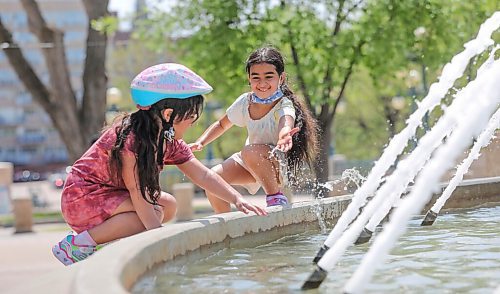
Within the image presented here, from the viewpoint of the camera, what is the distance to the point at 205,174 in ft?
14.1

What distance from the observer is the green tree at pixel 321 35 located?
15.8 metres

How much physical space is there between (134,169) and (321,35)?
40.5 ft

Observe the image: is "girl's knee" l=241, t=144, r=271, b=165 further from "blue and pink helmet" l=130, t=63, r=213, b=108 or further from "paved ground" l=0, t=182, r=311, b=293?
"paved ground" l=0, t=182, r=311, b=293

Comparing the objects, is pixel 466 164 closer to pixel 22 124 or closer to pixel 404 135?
pixel 404 135

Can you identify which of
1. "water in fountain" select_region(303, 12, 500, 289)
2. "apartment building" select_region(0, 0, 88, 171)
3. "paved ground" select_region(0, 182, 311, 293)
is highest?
"water in fountain" select_region(303, 12, 500, 289)

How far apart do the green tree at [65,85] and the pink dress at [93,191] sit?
13889 mm

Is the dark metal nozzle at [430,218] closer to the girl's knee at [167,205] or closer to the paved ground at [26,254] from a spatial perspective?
the girl's knee at [167,205]

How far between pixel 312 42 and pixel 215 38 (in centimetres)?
158

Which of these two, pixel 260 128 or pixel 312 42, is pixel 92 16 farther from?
pixel 260 128

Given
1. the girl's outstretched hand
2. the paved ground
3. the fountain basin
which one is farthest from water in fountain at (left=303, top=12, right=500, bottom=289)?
the paved ground

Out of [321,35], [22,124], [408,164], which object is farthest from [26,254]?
[22,124]

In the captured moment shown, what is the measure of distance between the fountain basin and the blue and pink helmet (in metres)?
0.54

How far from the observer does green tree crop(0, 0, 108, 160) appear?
17891 mm

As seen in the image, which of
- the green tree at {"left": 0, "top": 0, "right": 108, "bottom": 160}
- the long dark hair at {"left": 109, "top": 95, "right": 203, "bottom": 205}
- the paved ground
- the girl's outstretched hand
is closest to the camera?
the long dark hair at {"left": 109, "top": 95, "right": 203, "bottom": 205}
